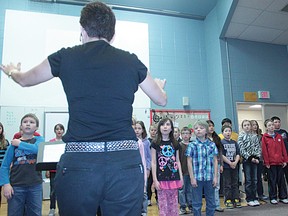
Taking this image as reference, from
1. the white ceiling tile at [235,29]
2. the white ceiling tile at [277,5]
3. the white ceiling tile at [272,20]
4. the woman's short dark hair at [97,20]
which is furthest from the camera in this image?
the white ceiling tile at [235,29]

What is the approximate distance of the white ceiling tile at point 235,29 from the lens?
17.5 ft

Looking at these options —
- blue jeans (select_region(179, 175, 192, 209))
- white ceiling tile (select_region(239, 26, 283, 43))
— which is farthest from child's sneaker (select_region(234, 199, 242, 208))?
A: white ceiling tile (select_region(239, 26, 283, 43))

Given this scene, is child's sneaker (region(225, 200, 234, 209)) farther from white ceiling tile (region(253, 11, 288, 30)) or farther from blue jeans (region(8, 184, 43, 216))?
white ceiling tile (region(253, 11, 288, 30))

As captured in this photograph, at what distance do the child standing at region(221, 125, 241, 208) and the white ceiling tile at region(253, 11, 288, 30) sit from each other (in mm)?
2986

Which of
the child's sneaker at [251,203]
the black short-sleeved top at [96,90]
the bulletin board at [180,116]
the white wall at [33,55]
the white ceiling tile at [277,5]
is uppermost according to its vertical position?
the white ceiling tile at [277,5]

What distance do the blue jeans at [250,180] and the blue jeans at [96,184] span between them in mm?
3279

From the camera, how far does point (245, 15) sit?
5117mm

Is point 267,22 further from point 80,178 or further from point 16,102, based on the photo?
point 80,178

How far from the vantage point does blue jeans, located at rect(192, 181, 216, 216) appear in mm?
2484

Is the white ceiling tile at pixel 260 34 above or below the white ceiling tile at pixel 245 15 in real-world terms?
below

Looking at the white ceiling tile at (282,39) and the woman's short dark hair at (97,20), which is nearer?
the woman's short dark hair at (97,20)

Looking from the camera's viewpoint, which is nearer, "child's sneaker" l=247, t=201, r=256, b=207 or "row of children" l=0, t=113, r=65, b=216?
"row of children" l=0, t=113, r=65, b=216

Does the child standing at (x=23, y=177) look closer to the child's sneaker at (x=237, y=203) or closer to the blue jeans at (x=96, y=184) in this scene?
the blue jeans at (x=96, y=184)

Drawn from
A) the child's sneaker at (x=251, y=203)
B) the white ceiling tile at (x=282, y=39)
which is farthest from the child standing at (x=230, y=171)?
the white ceiling tile at (x=282, y=39)
